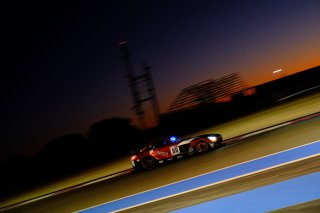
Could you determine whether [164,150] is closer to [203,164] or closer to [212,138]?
[212,138]

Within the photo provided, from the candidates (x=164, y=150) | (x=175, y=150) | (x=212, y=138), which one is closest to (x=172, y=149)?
(x=175, y=150)

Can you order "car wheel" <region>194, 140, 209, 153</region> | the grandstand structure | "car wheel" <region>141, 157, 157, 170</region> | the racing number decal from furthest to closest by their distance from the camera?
1. the grandstand structure
2. "car wheel" <region>141, 157, 157, 170</region>
3. the racing number decal
4. "car wheel" <region>194, 140, 209, 153</region>

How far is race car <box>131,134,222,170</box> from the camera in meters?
13.6

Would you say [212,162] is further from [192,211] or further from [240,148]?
[192,211]

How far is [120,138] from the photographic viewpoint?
32031 mm

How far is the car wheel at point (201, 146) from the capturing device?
13.6 metres

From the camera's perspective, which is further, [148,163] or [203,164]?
[148,163]

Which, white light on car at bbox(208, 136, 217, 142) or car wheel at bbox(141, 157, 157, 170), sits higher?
white light on car at bbox(208, 136, 217, 142)

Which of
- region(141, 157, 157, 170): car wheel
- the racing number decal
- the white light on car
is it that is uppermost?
the white light on car

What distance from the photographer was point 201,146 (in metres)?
13.6

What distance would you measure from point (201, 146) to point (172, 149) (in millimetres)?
1108

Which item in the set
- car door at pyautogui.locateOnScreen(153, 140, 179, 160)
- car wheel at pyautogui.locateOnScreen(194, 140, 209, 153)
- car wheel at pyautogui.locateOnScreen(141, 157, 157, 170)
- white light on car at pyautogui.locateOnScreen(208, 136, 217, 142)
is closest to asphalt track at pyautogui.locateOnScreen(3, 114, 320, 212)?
car wheel at pyautogui.locateOnScreen(194, 140, 209, 153)

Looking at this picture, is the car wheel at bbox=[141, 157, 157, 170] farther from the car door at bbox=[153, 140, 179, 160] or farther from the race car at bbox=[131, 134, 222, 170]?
the car door at bbox=[153, 140, 179, 160]

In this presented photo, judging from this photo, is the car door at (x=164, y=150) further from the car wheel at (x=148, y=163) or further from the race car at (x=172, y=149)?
the car wheel at (x=148, y=163)
